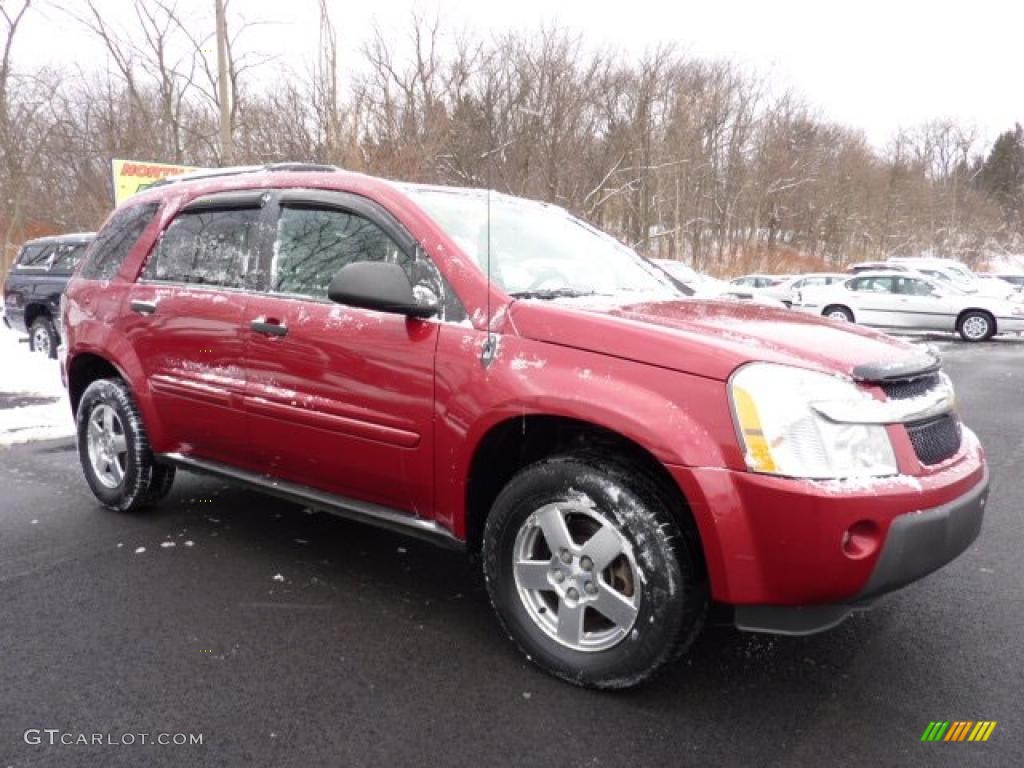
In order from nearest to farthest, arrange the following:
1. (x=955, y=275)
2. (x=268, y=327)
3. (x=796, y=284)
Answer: (x=268, y=327) → (x=796, y=284) → (x=955, y=275)

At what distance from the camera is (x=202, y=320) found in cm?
350

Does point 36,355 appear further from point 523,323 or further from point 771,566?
point 771,566

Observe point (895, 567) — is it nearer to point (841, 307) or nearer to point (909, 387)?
point (909, 387)

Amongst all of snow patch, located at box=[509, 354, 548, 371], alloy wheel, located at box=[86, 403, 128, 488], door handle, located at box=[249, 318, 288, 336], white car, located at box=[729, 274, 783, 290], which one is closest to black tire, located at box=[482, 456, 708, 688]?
snow patch, located at box=[509, 354, 548, 371]

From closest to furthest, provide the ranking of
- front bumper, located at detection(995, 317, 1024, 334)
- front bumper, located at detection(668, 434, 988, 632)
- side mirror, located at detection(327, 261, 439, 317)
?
front bumper, located at detection(668, 434, 988, 632), side mirror, located at detection(327, 261, 439, 317), front bumper, located at detection(995, 317, 1024, 334)

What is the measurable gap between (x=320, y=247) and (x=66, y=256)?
34.1 ft

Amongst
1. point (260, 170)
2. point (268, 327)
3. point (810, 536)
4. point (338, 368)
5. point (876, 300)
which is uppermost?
point (260, 170)

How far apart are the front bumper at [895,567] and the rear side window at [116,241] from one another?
3.65m

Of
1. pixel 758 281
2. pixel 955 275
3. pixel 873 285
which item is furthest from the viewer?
pixel 758 281

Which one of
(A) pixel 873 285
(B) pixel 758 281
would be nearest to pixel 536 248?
(A) pixel 873 285

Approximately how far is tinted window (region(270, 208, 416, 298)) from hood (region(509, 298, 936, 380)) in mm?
745

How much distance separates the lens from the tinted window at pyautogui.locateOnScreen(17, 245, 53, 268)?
1180cm

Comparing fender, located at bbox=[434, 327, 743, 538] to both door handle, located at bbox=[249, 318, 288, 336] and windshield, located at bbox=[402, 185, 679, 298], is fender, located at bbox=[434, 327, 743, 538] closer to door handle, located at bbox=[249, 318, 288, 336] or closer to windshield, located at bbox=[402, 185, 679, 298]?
windshield, located at bbox=[402, 185, 679, 298]

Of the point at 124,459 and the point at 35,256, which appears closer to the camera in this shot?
the point at 124,459
